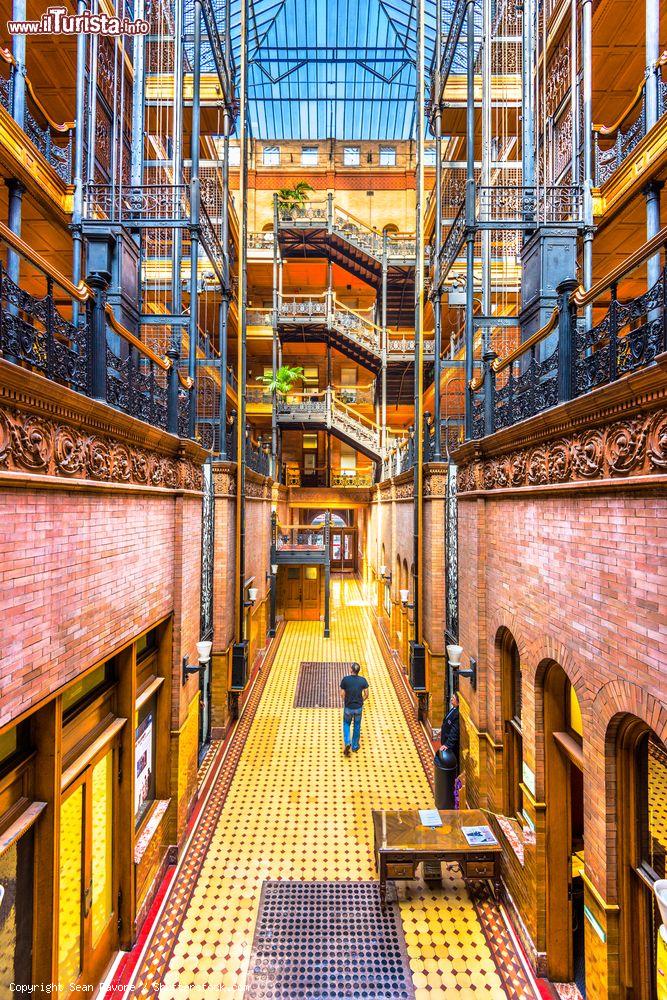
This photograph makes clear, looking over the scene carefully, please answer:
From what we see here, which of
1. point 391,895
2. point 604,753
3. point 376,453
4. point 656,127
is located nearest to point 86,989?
point 391,895

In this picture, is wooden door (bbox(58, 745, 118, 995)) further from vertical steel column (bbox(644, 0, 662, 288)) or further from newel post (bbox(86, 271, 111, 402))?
vertical steel column (bbox(644, 0, 662, 288))

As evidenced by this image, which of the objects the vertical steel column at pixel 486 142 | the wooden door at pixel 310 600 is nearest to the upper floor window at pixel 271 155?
the vertical steel column at pixel 486 142

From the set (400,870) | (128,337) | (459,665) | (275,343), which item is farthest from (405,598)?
(275,343)

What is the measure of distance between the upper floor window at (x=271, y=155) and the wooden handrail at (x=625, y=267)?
2569 cm

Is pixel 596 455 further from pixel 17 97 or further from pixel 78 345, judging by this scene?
pixel 17 97

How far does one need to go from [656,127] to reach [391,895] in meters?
11.2

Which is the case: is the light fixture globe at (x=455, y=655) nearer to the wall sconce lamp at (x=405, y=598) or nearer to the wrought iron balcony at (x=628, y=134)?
the wall sconce lamp at (x=405, y=598)

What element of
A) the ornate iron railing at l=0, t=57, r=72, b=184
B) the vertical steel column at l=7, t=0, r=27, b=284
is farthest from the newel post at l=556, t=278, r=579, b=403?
the ornate iron railing at l=0, t=57, r=72, b=184

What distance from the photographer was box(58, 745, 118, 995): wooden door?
13.4 feet

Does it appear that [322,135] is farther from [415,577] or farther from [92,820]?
[92,820]

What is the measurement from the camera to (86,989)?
4.37 metres

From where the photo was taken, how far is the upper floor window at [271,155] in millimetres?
24547

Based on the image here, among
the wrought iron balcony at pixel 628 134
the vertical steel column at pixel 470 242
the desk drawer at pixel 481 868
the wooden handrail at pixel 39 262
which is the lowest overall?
the desk drawer at pixel 481 868

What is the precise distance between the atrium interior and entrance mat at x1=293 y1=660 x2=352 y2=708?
0.52ft
